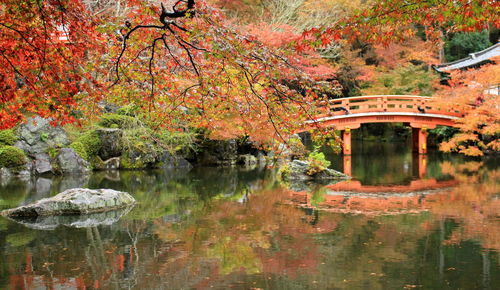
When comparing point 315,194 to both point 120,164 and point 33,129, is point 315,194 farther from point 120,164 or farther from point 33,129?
point 33,129

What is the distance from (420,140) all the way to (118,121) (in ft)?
44.3

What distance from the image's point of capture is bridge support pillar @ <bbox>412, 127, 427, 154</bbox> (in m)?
23.5

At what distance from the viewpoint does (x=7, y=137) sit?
18062mm

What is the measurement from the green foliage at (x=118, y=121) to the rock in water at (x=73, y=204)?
8374 mm

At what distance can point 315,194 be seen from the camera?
12.5 m

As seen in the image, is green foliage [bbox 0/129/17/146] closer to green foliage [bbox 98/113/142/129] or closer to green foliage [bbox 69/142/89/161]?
green foliage [bbox 69/142/89/161]

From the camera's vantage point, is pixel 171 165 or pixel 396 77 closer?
pixel 171 165

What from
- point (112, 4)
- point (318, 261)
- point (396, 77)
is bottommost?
point (318, 261)

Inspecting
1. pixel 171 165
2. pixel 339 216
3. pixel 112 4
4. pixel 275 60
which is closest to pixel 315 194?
pixel 339 216

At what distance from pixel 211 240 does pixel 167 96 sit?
2.33 m

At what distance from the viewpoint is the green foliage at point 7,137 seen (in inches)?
706

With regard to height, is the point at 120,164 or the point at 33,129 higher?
the point at 33,129

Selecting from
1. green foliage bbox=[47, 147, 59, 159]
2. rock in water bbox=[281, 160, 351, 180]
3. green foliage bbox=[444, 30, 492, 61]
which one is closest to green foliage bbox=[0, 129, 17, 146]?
green foliage bbox=[47, 147, 59, 159]

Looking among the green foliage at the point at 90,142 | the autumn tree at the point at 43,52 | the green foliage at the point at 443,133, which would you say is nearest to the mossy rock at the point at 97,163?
the green foliage at the point at 90,142
